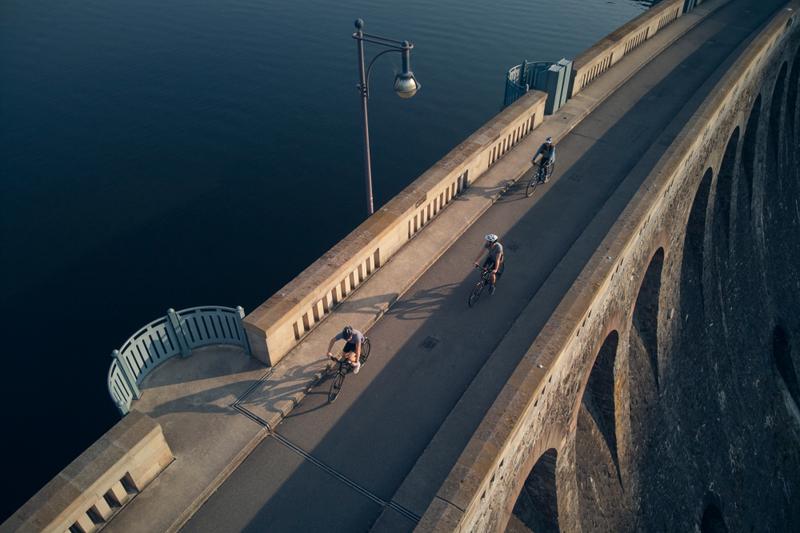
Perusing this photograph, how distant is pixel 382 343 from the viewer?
1114cm

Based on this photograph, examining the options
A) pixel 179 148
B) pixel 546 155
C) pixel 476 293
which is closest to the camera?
pixel 476 293

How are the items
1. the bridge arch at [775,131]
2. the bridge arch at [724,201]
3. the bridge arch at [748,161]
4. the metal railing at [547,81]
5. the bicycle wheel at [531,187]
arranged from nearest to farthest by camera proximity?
1. the bicycle wheel at [531,187]
2. the metal railing at [547,81]
3. the bridge arch at [724,201]
4. the bridge arch at [748,161]
5. the bridge arch at [775,131]

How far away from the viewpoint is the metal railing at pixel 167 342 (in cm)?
928

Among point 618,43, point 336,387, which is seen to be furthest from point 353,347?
point 618,43

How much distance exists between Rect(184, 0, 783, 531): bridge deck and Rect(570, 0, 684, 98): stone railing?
530 centimetres

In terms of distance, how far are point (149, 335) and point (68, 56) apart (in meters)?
33.4

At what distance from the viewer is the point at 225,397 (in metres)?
9.82

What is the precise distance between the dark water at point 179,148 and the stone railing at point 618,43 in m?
7.76

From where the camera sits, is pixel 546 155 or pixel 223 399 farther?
pixel 546 155

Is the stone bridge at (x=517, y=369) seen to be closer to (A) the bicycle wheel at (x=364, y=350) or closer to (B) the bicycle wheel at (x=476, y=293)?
(B) the bicycle wheel at (x=476, y=293)

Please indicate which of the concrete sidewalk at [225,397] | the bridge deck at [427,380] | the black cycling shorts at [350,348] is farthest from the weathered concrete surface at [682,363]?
the concrete sidewalk at [225,397]

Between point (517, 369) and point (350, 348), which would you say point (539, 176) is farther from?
point (350, 348)

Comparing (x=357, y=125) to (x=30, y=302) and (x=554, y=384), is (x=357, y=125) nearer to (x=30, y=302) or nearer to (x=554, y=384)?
(x=30, y=302)

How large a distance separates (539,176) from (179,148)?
18697 millimetres
